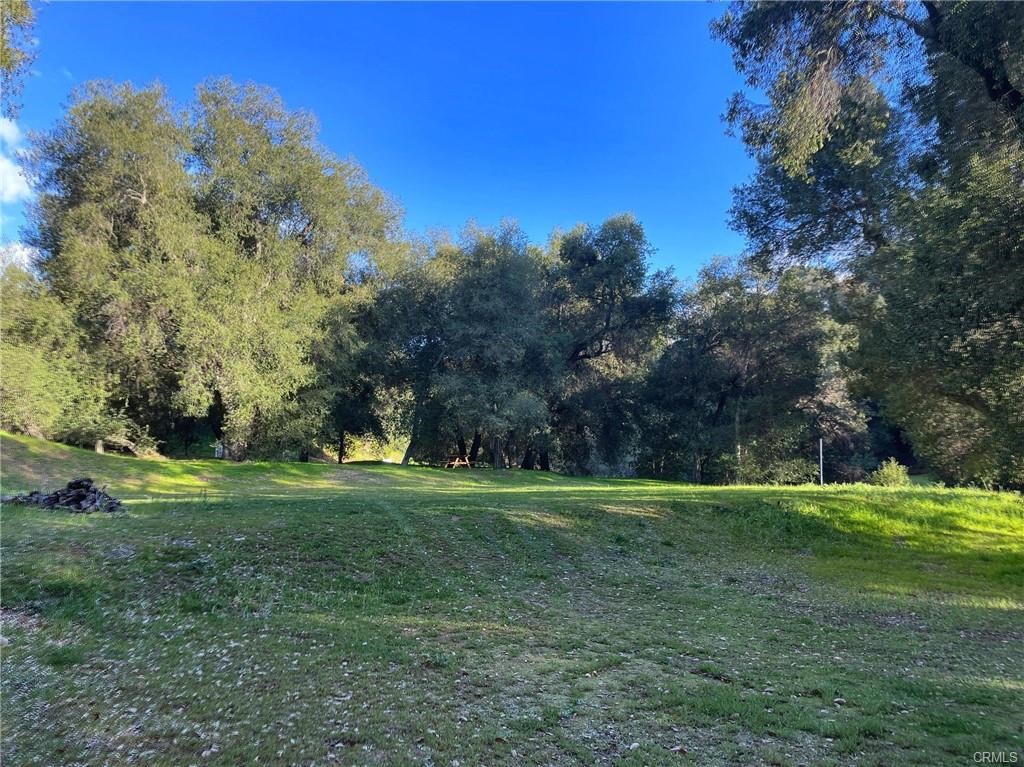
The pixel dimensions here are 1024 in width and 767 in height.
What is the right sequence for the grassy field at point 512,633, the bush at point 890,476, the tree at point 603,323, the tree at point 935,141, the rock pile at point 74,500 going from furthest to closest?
1. the tree at point 603,323
2. the bush at point 890,476
3. the rock pile at point 74,500
4. the tree at point 935,141
5. the grassy field at point 512,633

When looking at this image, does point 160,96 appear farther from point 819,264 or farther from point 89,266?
point 819,264

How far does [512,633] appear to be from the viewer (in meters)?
7.11

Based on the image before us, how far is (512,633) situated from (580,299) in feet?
111

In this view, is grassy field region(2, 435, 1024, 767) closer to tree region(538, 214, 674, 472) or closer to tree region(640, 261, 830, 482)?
tree region(640, 261, 830, 482)

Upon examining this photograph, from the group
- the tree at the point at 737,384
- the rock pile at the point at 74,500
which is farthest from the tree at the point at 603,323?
the rock pile at the point at 74,500

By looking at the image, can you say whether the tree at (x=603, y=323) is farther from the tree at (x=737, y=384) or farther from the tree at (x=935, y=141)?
the tree at (x=935, y=141)

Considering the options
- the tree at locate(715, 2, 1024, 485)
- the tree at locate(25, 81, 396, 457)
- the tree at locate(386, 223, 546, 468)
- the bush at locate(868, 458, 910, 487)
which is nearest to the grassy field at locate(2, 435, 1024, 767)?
the tree at locate(715, 2, 1024, 485)

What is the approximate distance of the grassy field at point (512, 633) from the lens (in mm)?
4230

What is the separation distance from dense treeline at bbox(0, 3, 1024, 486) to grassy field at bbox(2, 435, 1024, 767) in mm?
5237

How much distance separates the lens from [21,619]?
658 centimetres

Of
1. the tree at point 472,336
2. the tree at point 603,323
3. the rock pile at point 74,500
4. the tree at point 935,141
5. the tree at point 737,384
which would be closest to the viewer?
the tree at point 935,141

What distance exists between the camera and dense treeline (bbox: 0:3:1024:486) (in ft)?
33.9

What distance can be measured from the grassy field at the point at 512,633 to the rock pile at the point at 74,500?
0.61m

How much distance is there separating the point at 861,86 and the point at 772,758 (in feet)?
37.4
